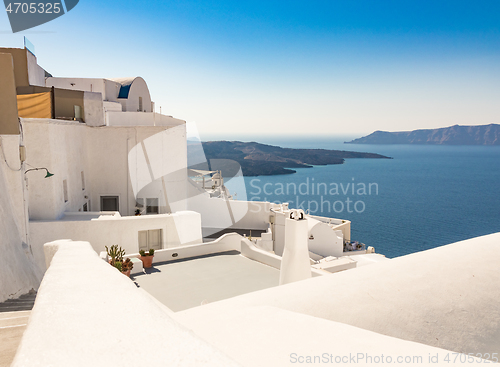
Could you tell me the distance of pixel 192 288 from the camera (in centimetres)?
985

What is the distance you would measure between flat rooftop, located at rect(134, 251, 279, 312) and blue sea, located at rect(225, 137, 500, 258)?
41010 mm

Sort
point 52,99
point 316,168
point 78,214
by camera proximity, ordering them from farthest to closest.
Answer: point 316,168, point 52,99, point 78,214

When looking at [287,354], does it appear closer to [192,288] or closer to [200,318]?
[200,318]

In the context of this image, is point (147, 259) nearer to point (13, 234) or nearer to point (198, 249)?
point (198, 249)

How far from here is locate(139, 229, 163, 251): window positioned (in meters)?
14.1

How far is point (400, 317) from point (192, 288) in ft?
24.0

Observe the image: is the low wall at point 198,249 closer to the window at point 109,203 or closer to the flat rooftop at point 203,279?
the flat rooftop at point 203,279

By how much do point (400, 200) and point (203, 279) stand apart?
294 feet

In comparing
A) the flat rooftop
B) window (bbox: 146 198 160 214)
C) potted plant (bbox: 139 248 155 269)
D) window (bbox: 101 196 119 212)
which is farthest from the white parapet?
window (bbox: 101 196 119 212)

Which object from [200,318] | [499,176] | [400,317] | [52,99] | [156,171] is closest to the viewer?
[200,318]

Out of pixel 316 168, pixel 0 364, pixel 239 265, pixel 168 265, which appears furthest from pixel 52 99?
pixel 316 168

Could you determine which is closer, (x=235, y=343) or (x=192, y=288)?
(x=235, y=343)

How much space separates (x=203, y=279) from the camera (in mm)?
10594

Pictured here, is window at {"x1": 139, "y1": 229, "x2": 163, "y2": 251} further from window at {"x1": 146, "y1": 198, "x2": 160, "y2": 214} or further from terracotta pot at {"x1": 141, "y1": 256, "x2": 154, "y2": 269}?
window at {"x1": 146, "y1": 198, "x2": 160, "y2": 214}
